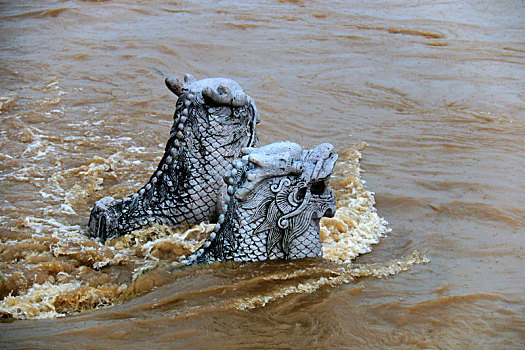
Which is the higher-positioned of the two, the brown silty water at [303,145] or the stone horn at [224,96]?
the stone horn at [224,96]

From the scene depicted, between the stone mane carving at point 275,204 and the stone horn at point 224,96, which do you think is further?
the stone horn at point 224,96

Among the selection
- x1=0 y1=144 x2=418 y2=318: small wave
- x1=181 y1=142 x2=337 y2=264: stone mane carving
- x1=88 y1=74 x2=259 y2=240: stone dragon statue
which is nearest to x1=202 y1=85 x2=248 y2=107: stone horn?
x1=88 y1=74 x2=259 y2=240: stone dragon statue

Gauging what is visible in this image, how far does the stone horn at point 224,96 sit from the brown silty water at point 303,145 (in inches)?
44.8

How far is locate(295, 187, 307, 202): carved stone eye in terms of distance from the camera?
4211 mm

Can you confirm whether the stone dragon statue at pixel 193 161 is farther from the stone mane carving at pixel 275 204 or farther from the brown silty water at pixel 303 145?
the stone mane carving at pixel 275 204

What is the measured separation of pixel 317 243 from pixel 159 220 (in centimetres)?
169

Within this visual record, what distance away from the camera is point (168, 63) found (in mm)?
10852

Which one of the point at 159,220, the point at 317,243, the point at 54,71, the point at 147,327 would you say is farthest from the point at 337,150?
the point at 54,71

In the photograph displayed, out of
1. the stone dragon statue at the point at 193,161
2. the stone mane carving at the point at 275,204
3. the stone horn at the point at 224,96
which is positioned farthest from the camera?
the stone dragon statue at the point at 193,161

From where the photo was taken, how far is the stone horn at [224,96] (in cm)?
516

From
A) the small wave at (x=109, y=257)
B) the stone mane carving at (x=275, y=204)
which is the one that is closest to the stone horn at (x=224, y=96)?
the stone mane carving at (x=275, y=204)

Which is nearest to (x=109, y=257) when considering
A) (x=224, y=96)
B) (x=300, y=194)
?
(x=224, y=96)

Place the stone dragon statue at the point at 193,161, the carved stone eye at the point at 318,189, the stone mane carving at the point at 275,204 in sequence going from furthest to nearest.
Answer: the stone dragon statue at the point at 193,161
the carved stone eye at the point at 318,189
the stone mane carving at the point at 275,204

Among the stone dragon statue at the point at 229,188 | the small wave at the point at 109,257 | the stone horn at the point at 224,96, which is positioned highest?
the stone horn at the point at 224,96
